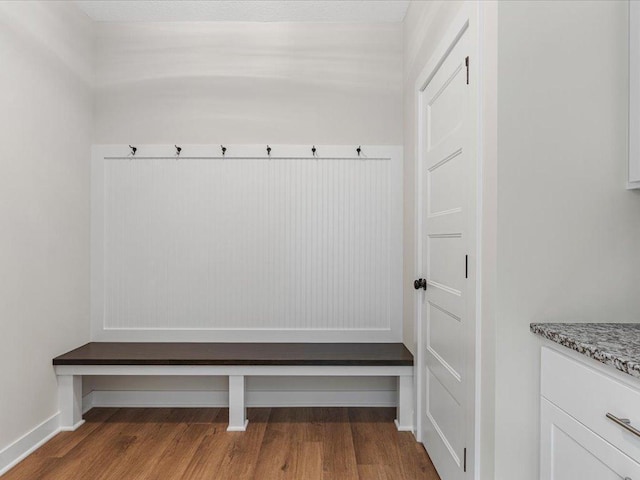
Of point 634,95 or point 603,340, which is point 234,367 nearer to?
point 603,340

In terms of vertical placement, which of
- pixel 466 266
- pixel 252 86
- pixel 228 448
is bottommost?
pixel 228 448

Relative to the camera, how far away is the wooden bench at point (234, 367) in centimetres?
243

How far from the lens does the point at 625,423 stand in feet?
3.03

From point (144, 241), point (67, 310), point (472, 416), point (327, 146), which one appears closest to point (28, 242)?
point (67, 310)

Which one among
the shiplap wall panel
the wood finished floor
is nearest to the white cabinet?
the wood finished floor

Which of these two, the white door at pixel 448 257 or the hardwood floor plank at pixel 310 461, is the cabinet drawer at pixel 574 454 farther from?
the hardwood floor plank at pixel 310 461

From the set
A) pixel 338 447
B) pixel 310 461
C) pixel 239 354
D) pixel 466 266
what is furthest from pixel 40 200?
pixel 466 266

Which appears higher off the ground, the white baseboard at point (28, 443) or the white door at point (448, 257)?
the white door at point (448, 257)

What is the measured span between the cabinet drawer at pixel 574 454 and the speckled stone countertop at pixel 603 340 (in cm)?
20

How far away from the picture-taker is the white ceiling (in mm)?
2672

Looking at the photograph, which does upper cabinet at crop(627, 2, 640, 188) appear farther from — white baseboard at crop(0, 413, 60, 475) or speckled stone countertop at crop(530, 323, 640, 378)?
white baseboard at crop(0, 413, 60, 475)

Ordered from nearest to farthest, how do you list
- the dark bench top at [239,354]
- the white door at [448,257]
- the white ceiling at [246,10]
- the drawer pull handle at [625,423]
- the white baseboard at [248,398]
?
the drawer pull handle at [625,423], the white door at [448,257], the dark bench top at [239,354], the white ceiling at [246,10], the white baseboard at [248,398]

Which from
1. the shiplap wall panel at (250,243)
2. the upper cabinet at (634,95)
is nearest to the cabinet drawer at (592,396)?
the upper cabinet at (634,95)

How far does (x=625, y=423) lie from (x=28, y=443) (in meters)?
2.64
